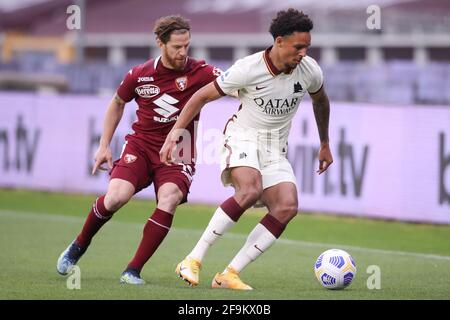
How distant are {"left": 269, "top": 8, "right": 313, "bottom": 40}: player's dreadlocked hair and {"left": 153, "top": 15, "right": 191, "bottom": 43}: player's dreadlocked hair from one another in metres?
0.84

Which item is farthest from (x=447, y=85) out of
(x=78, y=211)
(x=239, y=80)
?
(x=239, y=80)

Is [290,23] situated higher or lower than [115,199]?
higher

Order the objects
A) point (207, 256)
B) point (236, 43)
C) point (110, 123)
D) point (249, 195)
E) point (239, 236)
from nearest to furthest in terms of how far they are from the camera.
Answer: point (249, 195) → point (110, 123) → point (207, 256) → point (239, 236) → point (236, 43)

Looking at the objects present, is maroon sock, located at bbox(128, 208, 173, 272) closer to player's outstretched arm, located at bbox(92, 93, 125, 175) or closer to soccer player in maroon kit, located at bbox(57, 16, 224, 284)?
soccer player in maroon kit, located at bbox(57, 16, 224, 284)

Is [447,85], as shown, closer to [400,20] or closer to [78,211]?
[78,211]

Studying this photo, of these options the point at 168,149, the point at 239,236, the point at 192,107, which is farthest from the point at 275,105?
the point at 239,236

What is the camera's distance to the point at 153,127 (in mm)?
9891

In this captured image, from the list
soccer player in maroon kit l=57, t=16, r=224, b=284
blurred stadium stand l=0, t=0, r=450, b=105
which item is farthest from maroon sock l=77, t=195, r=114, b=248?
blurred stadium stand l=0, t=0, r=450, b=105

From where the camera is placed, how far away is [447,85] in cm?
1695

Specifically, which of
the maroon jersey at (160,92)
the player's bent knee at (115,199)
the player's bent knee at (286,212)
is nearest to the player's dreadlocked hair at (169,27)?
the maroon jersey at (160,92)

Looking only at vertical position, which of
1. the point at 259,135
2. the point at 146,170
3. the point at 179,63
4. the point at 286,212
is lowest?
the point at 286,212

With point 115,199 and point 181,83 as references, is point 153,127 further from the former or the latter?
point 115,199

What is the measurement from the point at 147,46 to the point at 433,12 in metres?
9.77

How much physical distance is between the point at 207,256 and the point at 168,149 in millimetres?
3239
